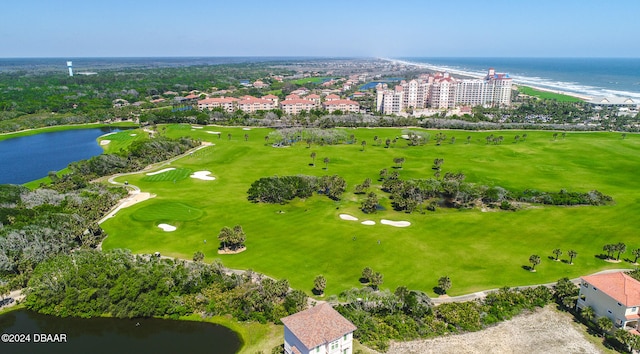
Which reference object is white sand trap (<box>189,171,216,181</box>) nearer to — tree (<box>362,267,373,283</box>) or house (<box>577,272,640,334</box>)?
tree (<box>362,267,373,283</box>)

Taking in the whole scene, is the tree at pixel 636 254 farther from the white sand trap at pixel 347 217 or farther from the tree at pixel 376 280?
the white sand trap at pixel 347 217

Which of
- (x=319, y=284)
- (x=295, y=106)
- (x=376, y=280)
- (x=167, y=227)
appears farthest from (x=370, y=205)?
(x=295, y=106)

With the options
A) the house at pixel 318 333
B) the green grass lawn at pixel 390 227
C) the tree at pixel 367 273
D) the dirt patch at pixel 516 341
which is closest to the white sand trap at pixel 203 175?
the green grass lawn at pixel 390 227

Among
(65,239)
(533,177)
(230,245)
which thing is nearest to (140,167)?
(65,239)

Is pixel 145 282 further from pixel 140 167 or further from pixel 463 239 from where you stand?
pixel 140 167

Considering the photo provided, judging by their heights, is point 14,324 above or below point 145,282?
below

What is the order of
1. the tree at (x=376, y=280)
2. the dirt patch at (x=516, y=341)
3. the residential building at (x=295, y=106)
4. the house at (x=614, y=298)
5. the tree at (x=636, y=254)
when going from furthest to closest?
the residential building at (x=295, y=106), the tree at (x=636, y=254), the tree at (x=376, y=280), the house at (x=614, y=298), the dirt patch at (x=516, y=341)
